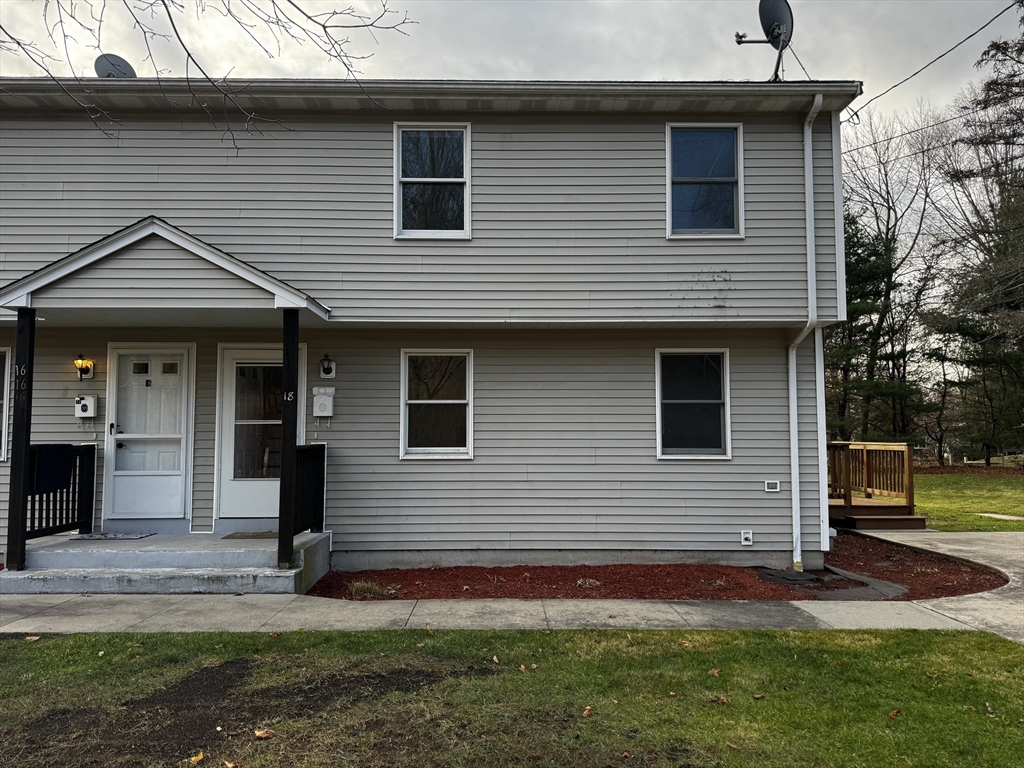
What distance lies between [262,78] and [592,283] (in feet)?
14.0

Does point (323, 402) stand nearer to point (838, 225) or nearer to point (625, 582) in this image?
point (625, 582)

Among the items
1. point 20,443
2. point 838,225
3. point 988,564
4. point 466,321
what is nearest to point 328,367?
point 466,321

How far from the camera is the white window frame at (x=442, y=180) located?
7.67m

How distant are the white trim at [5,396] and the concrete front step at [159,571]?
161 cm

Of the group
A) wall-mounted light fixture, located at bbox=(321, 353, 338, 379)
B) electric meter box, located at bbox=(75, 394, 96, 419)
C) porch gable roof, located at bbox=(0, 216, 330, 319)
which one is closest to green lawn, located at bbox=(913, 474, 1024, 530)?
wall-mounted light fixture, located at bbox=(321, 353, 338, 379)

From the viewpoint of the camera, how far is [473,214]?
7.73 meters

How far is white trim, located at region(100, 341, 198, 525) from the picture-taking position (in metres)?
7.77

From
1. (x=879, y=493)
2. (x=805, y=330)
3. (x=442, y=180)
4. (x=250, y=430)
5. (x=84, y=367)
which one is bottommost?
(x=879, y=493)

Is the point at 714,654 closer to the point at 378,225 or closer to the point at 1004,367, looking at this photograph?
the point at 378,225

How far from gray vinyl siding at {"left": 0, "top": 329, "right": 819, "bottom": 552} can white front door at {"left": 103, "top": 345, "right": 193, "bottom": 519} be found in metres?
0.16

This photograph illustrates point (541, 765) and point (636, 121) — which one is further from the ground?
point (636, 121)

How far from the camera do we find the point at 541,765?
3172mm

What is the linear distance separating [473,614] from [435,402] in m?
2.95

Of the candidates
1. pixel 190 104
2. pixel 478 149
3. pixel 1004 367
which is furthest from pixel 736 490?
pixel 1004 367
